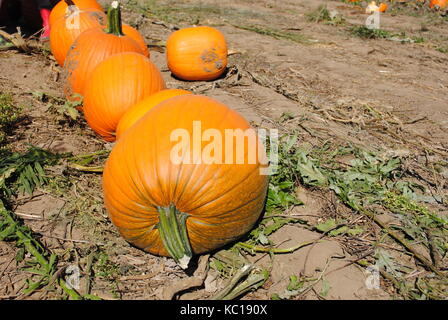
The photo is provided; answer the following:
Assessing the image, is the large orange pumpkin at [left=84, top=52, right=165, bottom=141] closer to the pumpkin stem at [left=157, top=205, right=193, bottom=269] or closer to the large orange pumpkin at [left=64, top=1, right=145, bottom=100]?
the large orange pumpkin at [left=64, top=1, right=145, bottom=100]

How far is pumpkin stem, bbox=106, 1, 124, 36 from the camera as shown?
4.24 metres

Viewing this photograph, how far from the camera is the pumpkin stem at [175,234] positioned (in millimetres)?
2094

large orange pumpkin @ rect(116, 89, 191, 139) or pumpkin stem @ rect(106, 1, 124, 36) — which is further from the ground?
pumpkin stem @ rect(106, 1, 124, 36)

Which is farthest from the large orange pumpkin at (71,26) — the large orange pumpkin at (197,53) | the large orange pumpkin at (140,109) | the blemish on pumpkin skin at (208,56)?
the large orange pumpkin at (140,109)

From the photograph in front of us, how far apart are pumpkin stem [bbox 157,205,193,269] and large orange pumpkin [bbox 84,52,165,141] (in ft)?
4.82

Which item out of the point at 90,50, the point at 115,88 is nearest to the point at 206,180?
the point at 115,88

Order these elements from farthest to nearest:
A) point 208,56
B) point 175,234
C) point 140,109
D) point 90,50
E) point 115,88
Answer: point 208,56, point 90,50, point 115,88, point 140,109, point 175,234

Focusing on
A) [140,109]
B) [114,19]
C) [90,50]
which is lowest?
[140,109]

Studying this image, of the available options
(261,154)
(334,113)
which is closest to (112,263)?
(261,154)

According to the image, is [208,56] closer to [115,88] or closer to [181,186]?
[115,88]

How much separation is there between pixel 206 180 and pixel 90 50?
259cm

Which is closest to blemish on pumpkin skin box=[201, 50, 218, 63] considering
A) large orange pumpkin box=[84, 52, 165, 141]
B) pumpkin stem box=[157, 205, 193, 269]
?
large orange pumpkin box=[84, 52, 165, 141]

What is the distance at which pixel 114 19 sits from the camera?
14.1 feet

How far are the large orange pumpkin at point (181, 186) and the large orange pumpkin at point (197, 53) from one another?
2817mm
